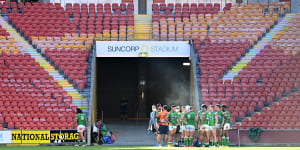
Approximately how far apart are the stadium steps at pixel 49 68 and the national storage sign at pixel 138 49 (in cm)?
224

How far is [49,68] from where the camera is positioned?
2455cm

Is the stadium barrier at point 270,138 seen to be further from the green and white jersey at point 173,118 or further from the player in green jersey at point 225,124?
the green and white jersey at point 173,118

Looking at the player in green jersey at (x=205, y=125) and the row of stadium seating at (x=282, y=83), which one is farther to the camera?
the row of stadium seating at (x=282, y=83)

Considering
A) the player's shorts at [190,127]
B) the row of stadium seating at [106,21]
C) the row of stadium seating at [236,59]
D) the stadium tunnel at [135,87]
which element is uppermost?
the row of stadium seating at [106,21]

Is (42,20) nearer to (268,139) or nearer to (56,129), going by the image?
(56,129)

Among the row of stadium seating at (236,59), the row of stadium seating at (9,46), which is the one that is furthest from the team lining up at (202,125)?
the row of stadium seating at (9,46)

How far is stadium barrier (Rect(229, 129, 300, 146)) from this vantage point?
19.7m

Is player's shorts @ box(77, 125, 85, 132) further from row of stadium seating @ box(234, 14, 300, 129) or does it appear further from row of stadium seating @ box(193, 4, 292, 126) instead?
row of stadium seating @ box(234, 14, 300, 129)

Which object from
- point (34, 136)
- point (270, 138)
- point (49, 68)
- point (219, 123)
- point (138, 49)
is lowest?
point (270, 138)

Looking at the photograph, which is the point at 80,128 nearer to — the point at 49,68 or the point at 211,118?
the point at 211,118

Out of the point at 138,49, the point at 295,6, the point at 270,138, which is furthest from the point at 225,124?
the point at 295,6

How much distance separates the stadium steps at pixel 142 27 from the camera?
27078 mm

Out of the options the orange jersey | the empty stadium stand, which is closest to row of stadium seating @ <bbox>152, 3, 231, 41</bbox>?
the empty stadium stand

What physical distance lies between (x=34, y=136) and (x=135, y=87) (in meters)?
13.5
